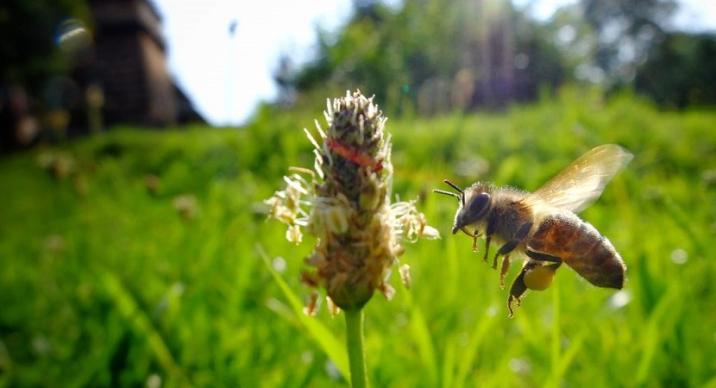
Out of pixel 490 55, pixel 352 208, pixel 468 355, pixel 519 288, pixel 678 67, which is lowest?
pixel 678 67

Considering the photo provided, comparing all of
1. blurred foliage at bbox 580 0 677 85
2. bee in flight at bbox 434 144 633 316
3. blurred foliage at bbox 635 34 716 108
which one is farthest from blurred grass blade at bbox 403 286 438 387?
blurred foliage at bbox 580 0 677 85

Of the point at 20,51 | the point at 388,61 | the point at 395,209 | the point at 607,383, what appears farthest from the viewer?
the point at 20,51

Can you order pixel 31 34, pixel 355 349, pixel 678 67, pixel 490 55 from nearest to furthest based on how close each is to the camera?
pixel 355 349, pixel 490 55, pixel 31 34, pixel 678 67

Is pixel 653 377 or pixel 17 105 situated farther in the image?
pixel 17 105

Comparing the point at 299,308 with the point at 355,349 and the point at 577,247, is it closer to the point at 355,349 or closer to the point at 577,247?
the point at 355,349

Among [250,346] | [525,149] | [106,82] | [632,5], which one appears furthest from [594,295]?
[632,5]

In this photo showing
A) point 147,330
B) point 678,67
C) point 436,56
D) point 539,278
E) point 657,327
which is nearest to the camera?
point 539,278

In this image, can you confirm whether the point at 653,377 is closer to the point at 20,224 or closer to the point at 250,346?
the point at 250,346

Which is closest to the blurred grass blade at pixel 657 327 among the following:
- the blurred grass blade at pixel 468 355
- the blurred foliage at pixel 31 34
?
the blurred grass blade at pixel 468 355

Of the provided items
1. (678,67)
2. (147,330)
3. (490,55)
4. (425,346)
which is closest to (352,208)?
(425,346)
